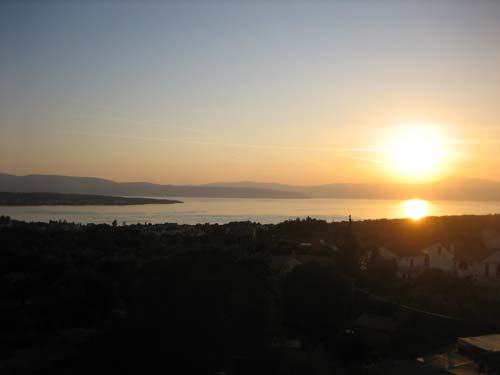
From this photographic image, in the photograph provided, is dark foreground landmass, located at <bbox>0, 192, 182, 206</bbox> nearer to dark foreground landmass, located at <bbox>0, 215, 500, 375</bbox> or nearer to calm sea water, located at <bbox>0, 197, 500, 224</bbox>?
calm sea water, located at <bbox>0, 197, 500, 224</bbox>

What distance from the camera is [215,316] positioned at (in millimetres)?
7895

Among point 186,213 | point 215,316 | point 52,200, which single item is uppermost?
point 52,200

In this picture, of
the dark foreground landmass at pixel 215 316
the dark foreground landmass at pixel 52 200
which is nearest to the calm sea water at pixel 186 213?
the dark foreground landmass at pixel 52 200

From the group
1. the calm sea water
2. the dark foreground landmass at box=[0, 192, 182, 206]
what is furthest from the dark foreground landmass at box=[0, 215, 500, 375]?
the dark foreground landmass at box=[0, 192, 182, 206]

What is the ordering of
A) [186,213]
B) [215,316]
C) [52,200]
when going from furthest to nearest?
[52,200]
[186,213]
[215,316]

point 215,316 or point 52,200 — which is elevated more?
point 52,200

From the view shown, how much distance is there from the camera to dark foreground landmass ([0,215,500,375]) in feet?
25.0

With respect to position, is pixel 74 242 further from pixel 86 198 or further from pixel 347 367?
pixel 86 198

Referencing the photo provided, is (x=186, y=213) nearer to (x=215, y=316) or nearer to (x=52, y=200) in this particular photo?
(x=52, y=200)

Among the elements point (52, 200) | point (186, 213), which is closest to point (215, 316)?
point (186, 213)

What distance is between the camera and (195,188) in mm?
186875

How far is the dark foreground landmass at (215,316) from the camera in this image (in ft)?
25.0

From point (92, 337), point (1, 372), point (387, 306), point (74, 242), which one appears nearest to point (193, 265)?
point (92, 337)

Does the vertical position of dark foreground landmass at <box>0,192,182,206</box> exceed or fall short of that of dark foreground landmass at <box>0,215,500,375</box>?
it exceeds it
